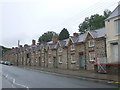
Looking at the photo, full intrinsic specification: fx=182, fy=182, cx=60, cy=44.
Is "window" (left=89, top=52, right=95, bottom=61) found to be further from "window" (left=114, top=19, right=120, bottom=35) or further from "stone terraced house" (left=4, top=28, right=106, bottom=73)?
"window" (left=114, top=19, right=120, bottom=35)

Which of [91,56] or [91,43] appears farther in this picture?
[91,43]

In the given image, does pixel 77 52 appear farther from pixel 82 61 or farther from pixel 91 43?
pixel 91 43

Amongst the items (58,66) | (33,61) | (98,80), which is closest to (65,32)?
(33,61)

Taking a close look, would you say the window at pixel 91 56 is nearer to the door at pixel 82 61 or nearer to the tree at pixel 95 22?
the door at pixel 82 61

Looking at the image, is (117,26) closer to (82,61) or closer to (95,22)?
(82,61)

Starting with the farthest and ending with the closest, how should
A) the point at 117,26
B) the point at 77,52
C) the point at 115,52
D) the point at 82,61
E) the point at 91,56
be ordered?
1. the point at 77,52
2. the point at 82,61
3. the point at 91,56
4. the point at 115,52
5. the point at 117,26

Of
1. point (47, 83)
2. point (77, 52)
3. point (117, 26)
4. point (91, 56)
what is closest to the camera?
point (47, 83)

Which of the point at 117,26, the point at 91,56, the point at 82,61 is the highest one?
the point at 117,26

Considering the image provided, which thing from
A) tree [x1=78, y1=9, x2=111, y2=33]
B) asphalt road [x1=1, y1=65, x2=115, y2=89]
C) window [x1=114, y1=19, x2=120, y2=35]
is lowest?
asphalt road [x1=1, y1=65, x2=115, y2=89]

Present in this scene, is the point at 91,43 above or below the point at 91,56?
above

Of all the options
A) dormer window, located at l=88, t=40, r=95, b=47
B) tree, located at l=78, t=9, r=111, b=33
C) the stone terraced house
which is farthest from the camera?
tree, located at l=78, t=9, r=111, b=33

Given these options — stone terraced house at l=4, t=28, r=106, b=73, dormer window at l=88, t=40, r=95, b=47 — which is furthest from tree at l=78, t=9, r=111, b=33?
dormer window at l=88, t=40, r=95, b=47

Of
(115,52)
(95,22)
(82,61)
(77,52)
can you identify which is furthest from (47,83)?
(95,22)

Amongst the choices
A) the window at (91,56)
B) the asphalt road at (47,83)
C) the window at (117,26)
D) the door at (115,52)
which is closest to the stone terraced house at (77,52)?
the window at (91,56)
